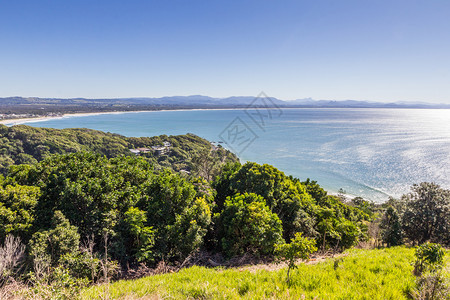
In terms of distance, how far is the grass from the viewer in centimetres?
497

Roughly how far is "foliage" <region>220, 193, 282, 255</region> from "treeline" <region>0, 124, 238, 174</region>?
27.8 meters

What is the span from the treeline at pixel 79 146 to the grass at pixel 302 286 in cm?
3281

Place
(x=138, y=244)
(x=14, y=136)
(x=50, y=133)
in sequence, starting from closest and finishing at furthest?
(x=138, y=244), (x=14, y=136), (x=50, y=133)

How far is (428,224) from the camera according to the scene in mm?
15102

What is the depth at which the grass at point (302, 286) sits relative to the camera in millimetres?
4970

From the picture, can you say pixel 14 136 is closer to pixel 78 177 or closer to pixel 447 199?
pixel 78 177

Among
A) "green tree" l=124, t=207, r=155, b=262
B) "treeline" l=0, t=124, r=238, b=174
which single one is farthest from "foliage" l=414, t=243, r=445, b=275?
"treeline" l=0, t=124, r=238, b=174

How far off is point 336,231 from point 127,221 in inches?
457

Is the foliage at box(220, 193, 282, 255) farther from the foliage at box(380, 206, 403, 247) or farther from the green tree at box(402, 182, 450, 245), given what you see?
the green tree at box(402, 182, 450, 245)

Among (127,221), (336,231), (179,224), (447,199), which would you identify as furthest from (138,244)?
(447,199)

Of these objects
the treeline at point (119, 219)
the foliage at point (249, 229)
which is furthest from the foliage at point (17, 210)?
the foliage at point (249, 229)

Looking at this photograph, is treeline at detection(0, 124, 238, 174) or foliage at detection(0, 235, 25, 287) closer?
foliage at detection(0, 235, 25, 287)

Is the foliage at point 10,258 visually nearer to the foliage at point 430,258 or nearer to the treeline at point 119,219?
the treeline at point 119,219

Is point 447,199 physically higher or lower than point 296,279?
lower
